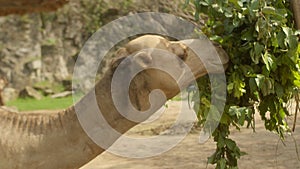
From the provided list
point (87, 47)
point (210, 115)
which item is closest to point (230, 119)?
point (210, 115)

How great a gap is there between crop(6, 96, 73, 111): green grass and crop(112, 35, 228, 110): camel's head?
9.40 meters

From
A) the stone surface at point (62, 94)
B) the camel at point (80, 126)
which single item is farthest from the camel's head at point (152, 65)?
the stone surface at point (62, 94)

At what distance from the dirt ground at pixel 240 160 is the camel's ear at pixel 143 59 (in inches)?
107

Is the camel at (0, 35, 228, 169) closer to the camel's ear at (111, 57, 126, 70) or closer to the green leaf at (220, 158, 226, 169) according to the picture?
the camel's ear at (111, 57, 126, 70)

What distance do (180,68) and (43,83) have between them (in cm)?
1248

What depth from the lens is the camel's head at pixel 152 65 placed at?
102 inches

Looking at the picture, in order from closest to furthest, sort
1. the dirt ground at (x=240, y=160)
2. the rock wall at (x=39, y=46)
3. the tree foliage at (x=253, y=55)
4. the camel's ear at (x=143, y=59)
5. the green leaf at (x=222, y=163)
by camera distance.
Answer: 1. the camel's ear at (x=143, y=59)
2. the tree foliage at (x=253, y=55)
3. the green leaf at (x=222, y=163)
4. the dirt ground at (x=240, y=160)
5. the rock wall at (x=39, y=46)

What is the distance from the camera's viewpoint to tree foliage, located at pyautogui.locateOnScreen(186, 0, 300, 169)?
2.68 m

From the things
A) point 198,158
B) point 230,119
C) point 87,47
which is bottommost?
point 198,158

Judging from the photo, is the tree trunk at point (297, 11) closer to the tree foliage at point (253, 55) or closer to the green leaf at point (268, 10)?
the tree foliage at point (253, 55)

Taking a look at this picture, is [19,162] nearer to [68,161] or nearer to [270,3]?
[68,161]

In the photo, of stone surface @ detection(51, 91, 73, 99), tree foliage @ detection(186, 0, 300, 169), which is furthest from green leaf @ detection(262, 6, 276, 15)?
stone surface @ detection(51, 91, 73, 99)

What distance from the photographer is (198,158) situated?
236 inches

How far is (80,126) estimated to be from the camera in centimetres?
273
